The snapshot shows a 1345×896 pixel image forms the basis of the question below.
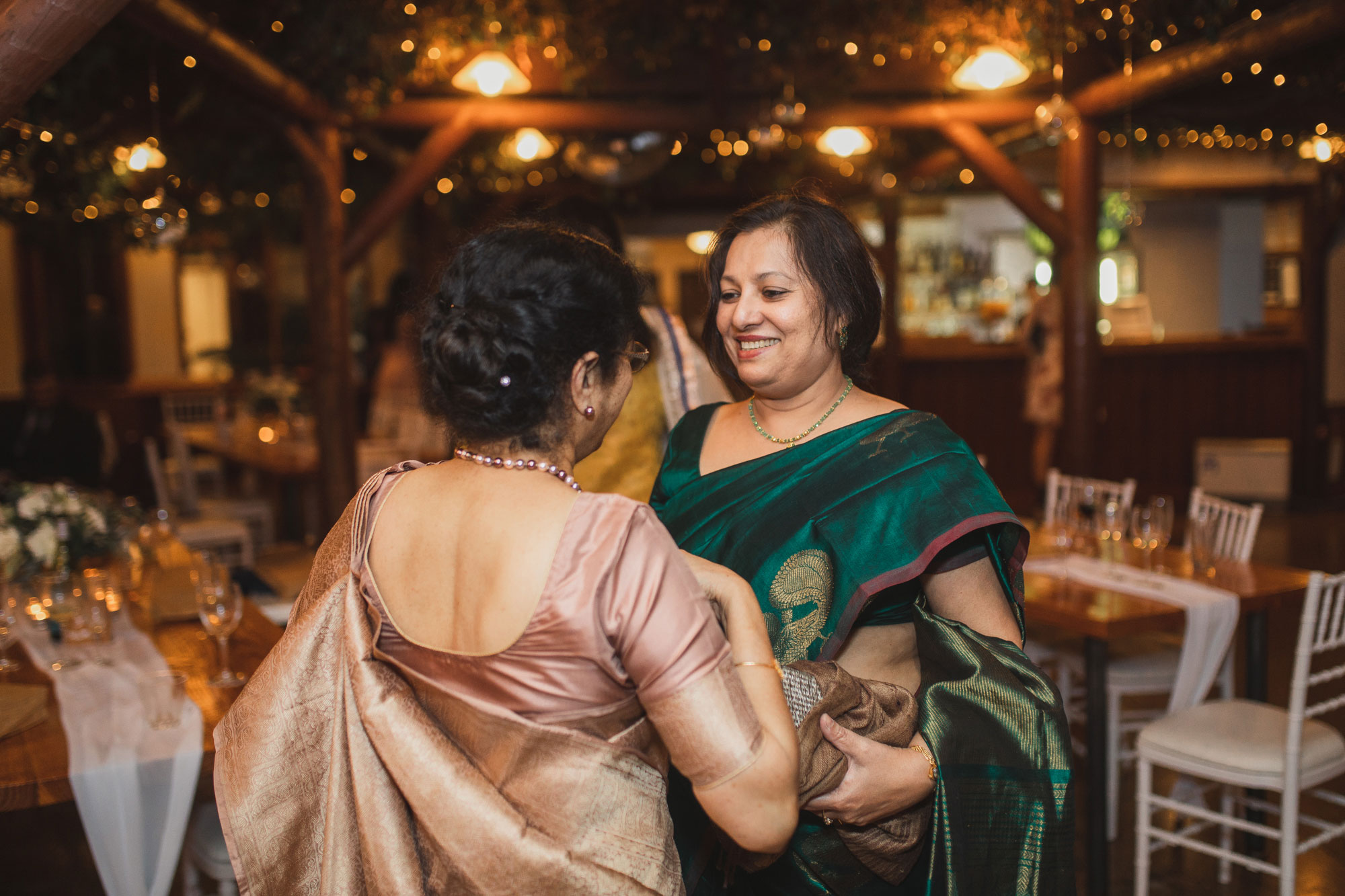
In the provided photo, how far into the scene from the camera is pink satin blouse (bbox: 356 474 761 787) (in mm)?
1083

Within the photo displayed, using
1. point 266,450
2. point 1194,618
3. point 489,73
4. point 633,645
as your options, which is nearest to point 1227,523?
point 1194,618

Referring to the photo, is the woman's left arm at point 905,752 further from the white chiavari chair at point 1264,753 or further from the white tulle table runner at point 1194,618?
the white tulle table runner at point 1194,618

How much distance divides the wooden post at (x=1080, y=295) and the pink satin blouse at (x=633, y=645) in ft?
17.9

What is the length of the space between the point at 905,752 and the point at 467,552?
72 centimetres

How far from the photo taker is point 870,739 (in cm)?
145

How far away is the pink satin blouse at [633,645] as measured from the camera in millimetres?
1083

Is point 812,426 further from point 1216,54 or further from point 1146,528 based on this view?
point 1216,54

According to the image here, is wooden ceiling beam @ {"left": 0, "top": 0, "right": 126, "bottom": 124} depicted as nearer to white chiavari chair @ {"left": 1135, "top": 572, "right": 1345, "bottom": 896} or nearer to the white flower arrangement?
the white flower arrangement

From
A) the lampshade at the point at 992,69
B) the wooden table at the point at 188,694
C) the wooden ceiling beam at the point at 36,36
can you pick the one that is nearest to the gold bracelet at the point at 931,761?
the wooden table at the point at 188,694

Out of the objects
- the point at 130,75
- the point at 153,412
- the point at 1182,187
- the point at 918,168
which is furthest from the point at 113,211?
the point at 1182,187

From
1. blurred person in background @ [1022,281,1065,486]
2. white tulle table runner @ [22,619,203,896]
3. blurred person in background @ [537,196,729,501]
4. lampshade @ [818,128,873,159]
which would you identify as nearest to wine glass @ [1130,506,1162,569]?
blurred person in background @ [537,196,729,501]

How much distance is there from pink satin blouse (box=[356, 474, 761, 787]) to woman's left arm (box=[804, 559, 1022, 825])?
319mm

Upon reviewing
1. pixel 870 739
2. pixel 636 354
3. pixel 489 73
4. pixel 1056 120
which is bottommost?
pixel 870 739

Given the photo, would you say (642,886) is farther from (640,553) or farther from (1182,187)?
(1182,187)
